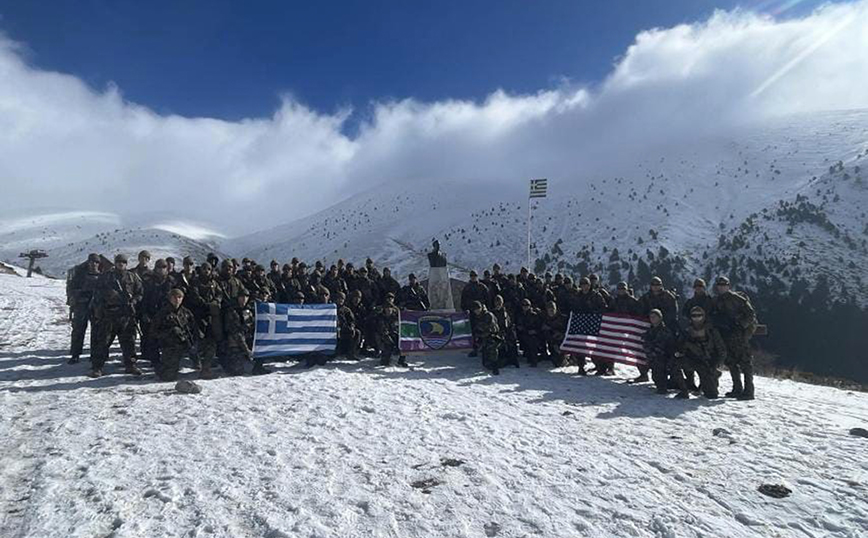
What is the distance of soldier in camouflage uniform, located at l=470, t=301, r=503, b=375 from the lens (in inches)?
442

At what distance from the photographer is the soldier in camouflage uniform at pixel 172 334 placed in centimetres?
882

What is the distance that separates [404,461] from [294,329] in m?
5.65

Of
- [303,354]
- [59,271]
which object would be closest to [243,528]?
[303,354]

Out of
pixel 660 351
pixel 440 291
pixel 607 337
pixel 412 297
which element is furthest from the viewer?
pixel 440 291

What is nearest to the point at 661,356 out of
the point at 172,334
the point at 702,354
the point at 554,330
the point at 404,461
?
the point at 702,354

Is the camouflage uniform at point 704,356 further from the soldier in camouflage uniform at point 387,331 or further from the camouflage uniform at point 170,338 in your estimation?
the camouflage uniform at point 170,338

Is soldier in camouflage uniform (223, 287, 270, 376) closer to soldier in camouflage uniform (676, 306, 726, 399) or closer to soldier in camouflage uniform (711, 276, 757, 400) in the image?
soldier in camouflage uniform (676, 306, 726, 399)

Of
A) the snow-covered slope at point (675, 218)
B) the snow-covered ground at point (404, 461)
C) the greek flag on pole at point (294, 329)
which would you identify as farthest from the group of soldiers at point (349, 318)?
the snow-covered slope at point (675, 218)

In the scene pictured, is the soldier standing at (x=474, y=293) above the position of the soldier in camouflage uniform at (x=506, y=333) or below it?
above

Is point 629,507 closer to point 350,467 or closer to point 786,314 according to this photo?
point 350,467

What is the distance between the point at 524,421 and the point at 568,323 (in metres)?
5.03

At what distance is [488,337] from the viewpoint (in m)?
11.4

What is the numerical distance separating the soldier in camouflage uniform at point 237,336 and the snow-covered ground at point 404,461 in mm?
542

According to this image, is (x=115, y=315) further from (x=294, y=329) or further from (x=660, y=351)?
(x=660, y=351)
